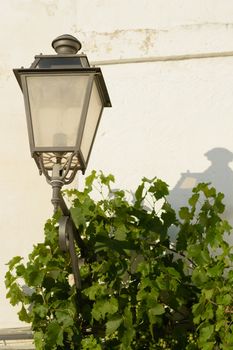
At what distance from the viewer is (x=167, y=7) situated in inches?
193

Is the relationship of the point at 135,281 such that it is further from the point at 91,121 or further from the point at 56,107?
the point at 56,107

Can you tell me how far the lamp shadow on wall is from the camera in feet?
14.3

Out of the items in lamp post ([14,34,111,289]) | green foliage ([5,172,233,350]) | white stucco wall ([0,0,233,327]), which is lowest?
green foliage ([5,172,233,350])

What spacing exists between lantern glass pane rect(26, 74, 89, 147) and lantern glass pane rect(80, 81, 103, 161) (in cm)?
7

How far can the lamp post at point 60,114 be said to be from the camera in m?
2.96

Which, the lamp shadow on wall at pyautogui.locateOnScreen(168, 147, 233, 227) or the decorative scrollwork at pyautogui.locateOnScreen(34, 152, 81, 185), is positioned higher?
the lamp shadow on wall at pyautogui.locateOnScreen(168, 147, 233, 227)

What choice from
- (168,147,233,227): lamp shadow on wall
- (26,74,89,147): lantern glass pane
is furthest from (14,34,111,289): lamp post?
(168,147,233,227): lamp shadow on wall

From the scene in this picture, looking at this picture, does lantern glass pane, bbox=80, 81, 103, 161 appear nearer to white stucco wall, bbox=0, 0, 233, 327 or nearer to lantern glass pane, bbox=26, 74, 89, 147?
lantern glass pane, bbox=26, 74, 89, 147

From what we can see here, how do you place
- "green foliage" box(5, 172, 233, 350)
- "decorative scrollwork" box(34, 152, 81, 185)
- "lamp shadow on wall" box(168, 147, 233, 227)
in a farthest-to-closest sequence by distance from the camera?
"lamp shadow on wall" box(168, 147, 233, 227) → "green foliage" box(5, 172, 233, 350) → "decorative scrollwork" box(34, 152, 81, 185)

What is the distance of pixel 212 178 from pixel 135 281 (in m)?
0.90

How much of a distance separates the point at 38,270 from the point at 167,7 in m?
2.07

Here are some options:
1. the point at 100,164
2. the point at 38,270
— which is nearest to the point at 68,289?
the point at 38,270

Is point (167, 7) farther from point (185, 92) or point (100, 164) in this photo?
point (100, 164)

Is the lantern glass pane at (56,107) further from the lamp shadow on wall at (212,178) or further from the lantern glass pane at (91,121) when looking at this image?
the lamp shadow on wall at (212,178)
